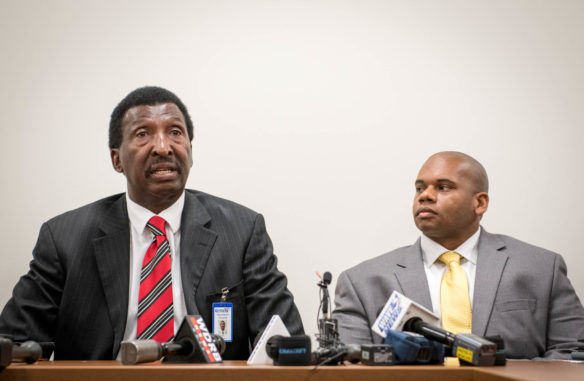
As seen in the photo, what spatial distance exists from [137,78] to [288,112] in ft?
2.70

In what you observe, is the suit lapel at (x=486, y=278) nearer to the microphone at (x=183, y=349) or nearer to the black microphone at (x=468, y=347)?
the black microphone at (x=468, y=347)

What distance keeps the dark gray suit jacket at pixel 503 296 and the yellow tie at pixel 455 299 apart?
0.13ft

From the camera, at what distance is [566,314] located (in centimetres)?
279

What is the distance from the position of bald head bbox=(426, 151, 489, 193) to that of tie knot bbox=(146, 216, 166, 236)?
133 centimetres

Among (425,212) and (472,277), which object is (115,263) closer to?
(425,212)

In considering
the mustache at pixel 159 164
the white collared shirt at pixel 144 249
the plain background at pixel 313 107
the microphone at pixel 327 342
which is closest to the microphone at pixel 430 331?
the microphone at pixel 327 342

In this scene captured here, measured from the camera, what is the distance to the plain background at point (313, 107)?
3.31 meters

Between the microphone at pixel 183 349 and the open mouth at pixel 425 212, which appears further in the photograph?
the open mouth at pixel 425 212

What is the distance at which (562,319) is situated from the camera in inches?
109

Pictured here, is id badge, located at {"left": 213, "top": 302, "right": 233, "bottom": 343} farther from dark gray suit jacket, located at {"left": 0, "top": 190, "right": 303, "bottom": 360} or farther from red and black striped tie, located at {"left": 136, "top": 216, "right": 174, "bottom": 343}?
red and black striped tie, located at {"left": 136, "top": 216, "right": 174, "bottom": 343}

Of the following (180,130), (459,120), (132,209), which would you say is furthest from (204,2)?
(459,120)

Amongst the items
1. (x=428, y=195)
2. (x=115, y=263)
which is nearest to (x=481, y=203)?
(x=428, y=195)

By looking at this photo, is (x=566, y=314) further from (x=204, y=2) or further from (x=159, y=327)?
(x=204, y=2)

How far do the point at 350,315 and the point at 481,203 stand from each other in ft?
2.85
